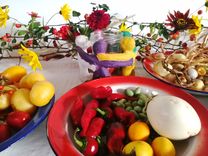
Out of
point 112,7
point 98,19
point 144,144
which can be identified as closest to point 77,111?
point 144,144

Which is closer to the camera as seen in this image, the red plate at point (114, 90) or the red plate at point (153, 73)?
the red plate at point (114, 90)

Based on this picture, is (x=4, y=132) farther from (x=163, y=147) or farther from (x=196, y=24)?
(x=196, y=24)

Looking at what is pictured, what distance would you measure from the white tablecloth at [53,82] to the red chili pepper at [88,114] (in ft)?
0.25

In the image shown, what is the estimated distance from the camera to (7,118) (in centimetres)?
42

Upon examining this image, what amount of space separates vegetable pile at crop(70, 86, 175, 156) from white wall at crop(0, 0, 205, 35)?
451 millimetres

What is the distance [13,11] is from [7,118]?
552 mm

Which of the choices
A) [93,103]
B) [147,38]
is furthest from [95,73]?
[147,38]

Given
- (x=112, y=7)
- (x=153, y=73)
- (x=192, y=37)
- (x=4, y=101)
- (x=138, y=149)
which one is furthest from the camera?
(x=112, y=7)

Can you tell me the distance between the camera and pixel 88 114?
41 cm

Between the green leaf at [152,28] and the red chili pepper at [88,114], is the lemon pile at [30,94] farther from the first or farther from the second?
the green leaf at [152,28]

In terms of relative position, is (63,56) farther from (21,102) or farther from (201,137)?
(201,137)

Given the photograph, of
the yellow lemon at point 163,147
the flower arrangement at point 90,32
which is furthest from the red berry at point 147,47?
the yellow lemon at point 163,147

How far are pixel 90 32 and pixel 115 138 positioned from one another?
0.34 metres

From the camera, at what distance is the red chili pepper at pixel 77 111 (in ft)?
1.35
